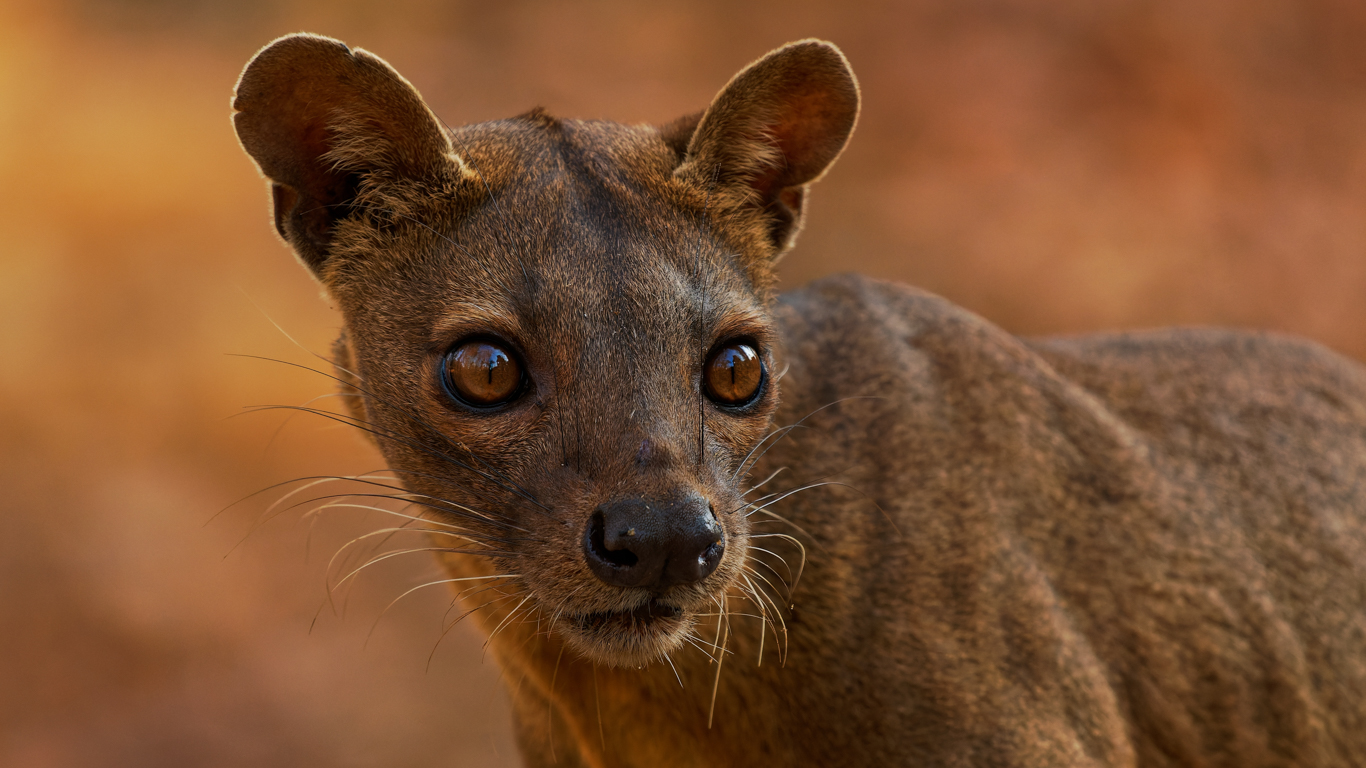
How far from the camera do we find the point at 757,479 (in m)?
3.62

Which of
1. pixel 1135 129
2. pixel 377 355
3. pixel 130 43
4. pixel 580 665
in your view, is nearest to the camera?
pixel 377 355

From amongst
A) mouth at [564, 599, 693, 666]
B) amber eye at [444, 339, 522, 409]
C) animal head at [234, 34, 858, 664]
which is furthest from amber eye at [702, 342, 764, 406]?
mouth at [564, 599, 693, 666]

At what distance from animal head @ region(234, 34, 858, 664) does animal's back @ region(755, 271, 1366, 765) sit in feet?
1.55

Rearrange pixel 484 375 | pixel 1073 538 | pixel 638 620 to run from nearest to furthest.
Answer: pixel 638 620, pixel 484 375, pixel 1073 538

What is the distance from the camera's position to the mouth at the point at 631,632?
3027 millimetres

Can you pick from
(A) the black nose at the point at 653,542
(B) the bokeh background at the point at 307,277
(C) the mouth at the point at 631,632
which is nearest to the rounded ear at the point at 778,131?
(A) the black nose at the point at 653,542

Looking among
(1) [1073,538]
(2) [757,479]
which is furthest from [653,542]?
(1) [1073,538]

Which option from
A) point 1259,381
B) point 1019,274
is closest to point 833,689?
point 1259,381

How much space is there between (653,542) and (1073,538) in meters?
1.86

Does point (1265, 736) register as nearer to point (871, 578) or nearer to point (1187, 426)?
point (1187, 426)

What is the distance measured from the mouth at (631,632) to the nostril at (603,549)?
0.59 ft

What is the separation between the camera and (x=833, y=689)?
3525mm

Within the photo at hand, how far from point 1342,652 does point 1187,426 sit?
0.96m

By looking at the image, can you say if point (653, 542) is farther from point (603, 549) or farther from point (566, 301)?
point (566, 301)
